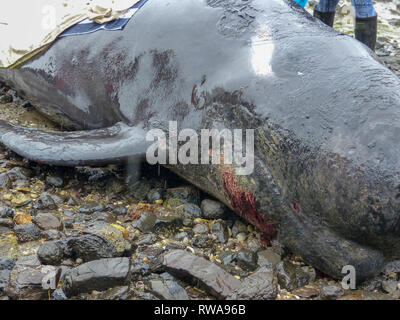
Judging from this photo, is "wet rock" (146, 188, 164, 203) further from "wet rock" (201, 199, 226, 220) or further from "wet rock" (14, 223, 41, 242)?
"wet rock" (14, 223, 41, 242)

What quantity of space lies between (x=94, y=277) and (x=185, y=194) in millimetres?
1333

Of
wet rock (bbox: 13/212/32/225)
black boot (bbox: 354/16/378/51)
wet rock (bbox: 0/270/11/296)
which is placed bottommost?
wet rock (bbox: 13/212/32/225)

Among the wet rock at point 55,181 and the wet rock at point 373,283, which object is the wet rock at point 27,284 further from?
the wet rock at point 373,283

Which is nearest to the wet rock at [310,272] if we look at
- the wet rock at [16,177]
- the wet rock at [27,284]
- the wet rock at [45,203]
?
the wet rock at [27,284]

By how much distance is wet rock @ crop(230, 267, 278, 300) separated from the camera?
2.96 meters

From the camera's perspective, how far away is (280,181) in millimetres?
3404

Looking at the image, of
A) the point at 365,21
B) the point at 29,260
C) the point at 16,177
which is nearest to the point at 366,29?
the point at 365,21

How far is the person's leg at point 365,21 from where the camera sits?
6.11 meters

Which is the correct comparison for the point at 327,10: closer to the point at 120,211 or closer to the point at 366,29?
the point at 366,29

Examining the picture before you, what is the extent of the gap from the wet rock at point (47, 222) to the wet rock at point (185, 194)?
914 millimetres

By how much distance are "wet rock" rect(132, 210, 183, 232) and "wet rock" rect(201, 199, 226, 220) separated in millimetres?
207

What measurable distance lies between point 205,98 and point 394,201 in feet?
5.53

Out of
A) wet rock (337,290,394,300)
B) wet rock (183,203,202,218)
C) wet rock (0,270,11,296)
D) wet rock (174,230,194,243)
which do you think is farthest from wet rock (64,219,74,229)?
wet rock (337,290,394,300)

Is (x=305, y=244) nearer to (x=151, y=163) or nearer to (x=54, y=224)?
(x=151, y=163)
